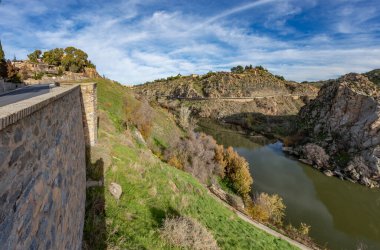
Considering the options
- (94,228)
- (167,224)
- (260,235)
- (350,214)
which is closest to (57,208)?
(94,228)

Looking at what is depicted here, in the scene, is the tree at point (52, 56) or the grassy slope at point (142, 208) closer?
Result: the grassy slope at point (142, 208)

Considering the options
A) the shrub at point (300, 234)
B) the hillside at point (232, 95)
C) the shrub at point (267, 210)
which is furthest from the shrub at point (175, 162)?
the hillside at point (232, 95)

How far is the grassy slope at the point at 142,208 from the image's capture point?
9.16 meters

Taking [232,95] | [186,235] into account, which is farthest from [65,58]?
[232,95]

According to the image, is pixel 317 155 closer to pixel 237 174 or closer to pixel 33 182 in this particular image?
pixel 237 174

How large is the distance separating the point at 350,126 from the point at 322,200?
24.6 metres

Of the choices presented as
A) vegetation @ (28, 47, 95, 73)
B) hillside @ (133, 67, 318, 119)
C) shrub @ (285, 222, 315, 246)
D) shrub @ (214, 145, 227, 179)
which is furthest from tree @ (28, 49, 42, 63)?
hillside @ (133, 67, 318, 119)

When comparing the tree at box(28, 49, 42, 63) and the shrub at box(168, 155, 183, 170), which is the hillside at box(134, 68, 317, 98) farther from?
the shrub at box(168, 155, 183, 170)

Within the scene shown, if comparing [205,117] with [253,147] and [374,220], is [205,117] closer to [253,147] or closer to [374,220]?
[253,147]

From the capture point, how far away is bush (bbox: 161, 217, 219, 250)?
10.3 m

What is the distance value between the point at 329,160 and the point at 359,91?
17237mm

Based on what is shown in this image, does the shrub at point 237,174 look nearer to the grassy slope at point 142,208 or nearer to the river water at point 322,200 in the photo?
the river water at point 322,200

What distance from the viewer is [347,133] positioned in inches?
1976

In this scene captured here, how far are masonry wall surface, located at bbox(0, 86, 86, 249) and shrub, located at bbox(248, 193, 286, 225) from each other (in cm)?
2108
